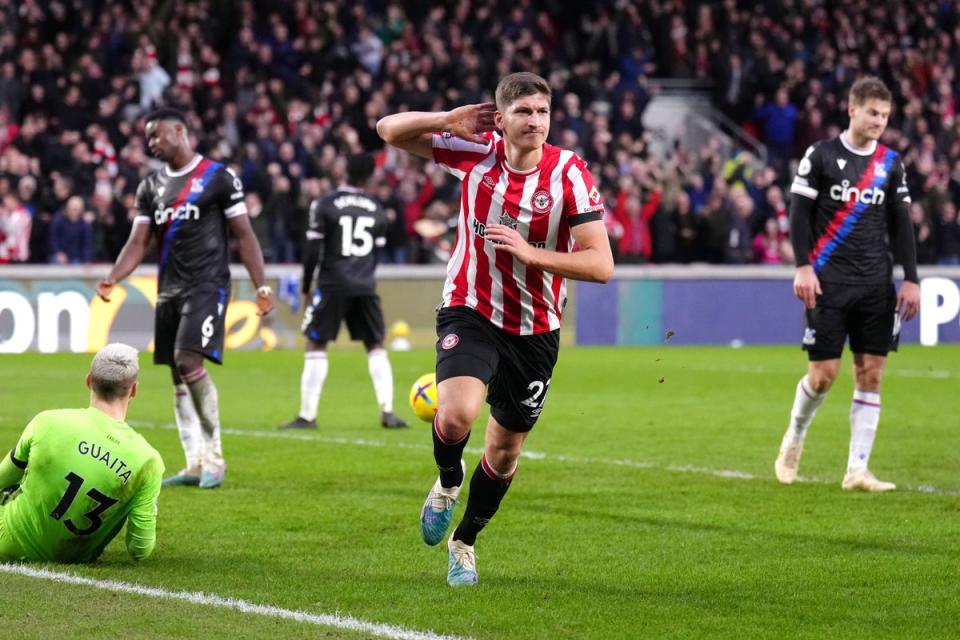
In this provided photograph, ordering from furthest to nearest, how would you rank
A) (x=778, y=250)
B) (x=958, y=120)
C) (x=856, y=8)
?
(x=856, y=8) → (x=958, y=120) → (x=778, y=250)

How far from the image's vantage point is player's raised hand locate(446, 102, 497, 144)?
6.27 metres

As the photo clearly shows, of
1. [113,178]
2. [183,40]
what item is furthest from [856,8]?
[113,178]

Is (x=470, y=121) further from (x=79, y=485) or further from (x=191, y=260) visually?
(x=191, y=260)

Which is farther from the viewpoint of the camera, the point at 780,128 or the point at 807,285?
the point at 780,128

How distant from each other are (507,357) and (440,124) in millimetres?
958

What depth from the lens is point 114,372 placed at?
249 inches

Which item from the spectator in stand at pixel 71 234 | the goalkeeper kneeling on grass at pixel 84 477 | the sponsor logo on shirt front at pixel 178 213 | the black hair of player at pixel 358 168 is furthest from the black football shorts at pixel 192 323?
the spectator in stand at pixel 71 234

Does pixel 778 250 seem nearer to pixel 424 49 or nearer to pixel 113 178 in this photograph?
pixel 424 49

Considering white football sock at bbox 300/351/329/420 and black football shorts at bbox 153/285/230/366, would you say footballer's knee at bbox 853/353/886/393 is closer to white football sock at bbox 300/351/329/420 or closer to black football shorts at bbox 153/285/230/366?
black football shorts at bbox 153/285/230/366

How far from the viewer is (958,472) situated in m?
10.2

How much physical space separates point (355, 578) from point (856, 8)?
29.1 meters

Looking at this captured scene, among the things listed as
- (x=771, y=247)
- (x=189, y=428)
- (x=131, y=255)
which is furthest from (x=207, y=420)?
(x=771, y=247)

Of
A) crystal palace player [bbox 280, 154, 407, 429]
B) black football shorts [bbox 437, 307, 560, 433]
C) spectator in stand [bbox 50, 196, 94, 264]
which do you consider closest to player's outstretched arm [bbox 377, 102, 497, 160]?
black football shorts [bbox 437, 307, 560, 433]

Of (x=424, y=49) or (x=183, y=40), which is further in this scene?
(x=424, y=49)
